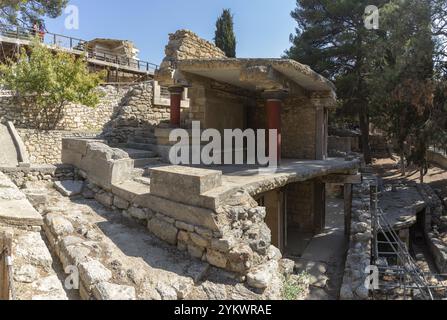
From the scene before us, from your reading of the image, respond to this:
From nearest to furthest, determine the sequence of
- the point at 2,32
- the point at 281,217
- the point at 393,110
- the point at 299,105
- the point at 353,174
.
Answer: the point at 281,217 < the point at 353,174 < the point at 299,105 < the point at 393,110 < the point at 2,32

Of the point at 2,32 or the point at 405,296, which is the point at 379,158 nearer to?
the point at 405,296

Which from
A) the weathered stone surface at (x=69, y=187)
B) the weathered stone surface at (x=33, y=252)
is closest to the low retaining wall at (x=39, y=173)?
the weathered stone surface at (x=69, y=187)

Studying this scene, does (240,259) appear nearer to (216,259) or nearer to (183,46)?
(216,259)

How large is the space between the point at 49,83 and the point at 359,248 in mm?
12775

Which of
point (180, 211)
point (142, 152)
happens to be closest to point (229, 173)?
point (180, 211)

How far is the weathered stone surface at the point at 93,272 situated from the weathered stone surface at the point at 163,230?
115 cm

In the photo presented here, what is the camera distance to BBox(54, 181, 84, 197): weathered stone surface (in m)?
6.32

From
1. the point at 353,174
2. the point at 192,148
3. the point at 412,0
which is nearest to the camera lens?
the point at 192,148

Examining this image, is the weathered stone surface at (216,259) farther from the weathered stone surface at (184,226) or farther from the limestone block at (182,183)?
the limestone block at (182,183)

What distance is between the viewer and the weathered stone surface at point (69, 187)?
6324 millimetres

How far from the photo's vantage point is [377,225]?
8.95m
